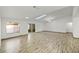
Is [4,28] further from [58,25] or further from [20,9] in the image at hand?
[58,25]

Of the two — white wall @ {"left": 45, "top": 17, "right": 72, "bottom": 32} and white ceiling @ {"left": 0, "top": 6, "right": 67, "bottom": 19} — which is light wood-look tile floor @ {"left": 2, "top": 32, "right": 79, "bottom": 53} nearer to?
white wall @ {"left": 45, "top": 17, "right": 72, "bottom": 32}

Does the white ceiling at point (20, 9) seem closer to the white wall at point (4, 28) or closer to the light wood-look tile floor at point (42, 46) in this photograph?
the white wall at point (4, 28)

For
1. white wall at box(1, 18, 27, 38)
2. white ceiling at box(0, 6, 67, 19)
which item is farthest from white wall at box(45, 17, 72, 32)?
white wall at box(1, 18, 27, 38)

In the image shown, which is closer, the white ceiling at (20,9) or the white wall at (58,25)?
the white ceiling at (20,9)

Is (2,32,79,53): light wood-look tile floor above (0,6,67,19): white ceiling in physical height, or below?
below

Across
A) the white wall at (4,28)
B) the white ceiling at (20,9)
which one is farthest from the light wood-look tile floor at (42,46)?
the white ceiling at (20,9)

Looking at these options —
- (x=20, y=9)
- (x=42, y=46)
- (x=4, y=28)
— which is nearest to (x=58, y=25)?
(x=42, y=46)

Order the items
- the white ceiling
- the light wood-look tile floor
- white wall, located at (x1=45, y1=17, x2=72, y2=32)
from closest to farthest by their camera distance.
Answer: the white ceiling < the light wood-look tile floor < white wall, located at (x1=45, y1=17, x2=72, y2=32)

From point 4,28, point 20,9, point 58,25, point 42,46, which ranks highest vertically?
point 20,9

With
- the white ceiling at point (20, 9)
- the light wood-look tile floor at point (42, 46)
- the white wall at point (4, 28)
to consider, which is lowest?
the light wood-look tile floor at point (42, 46)

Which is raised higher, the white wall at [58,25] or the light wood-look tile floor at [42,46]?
the white wall at [58,25]

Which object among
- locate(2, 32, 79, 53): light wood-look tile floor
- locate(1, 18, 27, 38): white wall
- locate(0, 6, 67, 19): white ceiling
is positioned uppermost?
locate(0, 6, 67, 19): white ceiling
